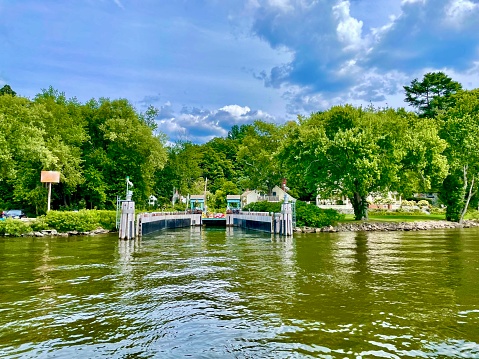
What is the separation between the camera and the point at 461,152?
155ft

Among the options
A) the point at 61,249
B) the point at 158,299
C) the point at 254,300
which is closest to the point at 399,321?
the point at 254,300

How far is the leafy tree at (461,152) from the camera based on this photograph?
46.6 meters

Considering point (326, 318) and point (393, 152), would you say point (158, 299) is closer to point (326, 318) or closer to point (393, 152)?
point (326, 318)

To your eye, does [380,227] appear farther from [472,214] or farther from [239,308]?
[239,308]

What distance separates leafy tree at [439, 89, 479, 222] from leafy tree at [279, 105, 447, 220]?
5418 millimetres

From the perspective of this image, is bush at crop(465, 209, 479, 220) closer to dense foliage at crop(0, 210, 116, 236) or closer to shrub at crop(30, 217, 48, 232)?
dense foliage at crop(0, 210, 116, 236)

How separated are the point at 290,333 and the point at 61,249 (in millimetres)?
19646

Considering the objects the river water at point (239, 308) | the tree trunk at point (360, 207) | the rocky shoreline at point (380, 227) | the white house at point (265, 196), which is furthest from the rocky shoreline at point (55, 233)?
the white house at point (265, 196)

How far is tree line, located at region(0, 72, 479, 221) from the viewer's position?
40656mm

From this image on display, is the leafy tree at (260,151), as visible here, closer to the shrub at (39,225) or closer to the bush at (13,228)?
the shrub at (39,225)

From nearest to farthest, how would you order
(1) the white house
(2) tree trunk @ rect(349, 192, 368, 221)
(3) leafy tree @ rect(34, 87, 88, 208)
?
1. (3) leafy tree @ rect(34, 87, 88, 208)
2. (2) tree trunk @ rect(349, 192, 368, 221)
3. (1) the white house

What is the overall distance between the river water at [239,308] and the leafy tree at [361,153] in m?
22.2

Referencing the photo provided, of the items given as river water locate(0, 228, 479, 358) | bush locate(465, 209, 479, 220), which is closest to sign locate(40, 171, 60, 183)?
river water locate(0, 228, 479, 358)

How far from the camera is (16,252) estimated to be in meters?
22.3
